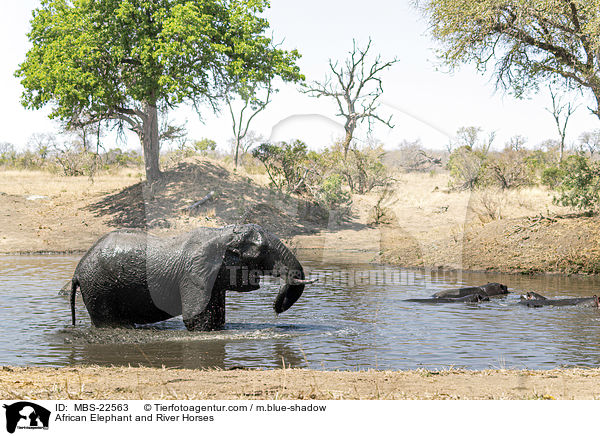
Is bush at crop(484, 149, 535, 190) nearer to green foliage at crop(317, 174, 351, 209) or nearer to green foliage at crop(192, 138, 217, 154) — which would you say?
green foliage at crop(317, 174, 351, 209)

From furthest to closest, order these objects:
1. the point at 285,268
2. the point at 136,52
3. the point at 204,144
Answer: the point at 204,144 → the point at 136,52 → the point at 285,268

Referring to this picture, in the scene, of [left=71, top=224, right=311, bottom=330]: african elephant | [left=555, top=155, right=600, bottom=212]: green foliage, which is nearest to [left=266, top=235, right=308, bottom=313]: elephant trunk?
[left=71, top=224, right=311, bottom=330]: african elephant

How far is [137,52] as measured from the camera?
28.8 metres

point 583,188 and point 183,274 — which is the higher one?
point 583,188

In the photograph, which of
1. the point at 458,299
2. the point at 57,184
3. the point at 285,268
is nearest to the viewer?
the point at 285,268

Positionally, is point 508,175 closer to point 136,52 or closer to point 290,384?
point 136,52

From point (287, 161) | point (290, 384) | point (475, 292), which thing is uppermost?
Result: point (287, 161)

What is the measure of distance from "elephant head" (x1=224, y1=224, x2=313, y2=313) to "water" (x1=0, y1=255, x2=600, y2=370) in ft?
2.58

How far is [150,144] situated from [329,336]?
81.1ft

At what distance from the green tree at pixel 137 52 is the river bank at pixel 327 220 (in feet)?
14.4

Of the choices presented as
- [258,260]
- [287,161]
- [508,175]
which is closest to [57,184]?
[287,161]

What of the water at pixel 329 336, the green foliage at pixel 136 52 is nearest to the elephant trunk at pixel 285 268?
the water at pixel 329 336

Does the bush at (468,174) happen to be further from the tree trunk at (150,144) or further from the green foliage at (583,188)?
the tree trunk at (150,144)

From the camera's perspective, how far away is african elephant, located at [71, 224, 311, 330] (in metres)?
9.30
